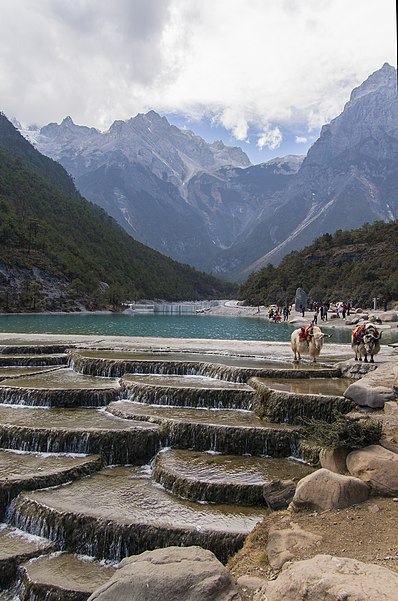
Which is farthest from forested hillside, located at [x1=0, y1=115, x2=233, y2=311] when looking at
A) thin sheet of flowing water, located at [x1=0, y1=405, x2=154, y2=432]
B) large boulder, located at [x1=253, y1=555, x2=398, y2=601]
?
large boulder, located at [x1=253, y1=555, x2=398, y2=601]

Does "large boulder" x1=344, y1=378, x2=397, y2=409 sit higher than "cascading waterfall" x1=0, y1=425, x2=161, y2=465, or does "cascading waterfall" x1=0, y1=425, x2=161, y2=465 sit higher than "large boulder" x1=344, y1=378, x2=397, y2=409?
"large boulder" x1=344, y1=378, x2=397, y2=409

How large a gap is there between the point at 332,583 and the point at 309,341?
15.0 m

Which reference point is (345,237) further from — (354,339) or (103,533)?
(103,533)

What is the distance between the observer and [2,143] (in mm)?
173125

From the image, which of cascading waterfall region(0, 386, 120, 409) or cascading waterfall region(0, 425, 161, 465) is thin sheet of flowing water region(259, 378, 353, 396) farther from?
cascading waterfall region(0, 386, 120, 409)

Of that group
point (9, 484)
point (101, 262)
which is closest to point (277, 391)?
point (9, 484)

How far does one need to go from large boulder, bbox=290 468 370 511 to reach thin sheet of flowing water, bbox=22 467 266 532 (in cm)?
133

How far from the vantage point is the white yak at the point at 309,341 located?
1946cm

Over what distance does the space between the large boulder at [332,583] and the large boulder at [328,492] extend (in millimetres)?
2466

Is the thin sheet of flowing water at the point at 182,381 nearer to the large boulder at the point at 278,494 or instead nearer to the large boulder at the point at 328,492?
the large boulder at the point at 278,494

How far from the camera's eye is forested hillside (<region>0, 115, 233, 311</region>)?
3295 inches

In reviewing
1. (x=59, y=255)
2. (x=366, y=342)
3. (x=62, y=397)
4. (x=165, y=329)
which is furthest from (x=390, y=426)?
(x=59, y=255)

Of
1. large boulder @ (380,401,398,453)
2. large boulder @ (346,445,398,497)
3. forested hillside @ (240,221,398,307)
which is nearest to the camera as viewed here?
large boulder @ (346,445,398,497)

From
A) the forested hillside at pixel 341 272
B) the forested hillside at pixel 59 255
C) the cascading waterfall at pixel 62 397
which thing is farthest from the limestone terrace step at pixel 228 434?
the forested hillside at pixel 59 255
